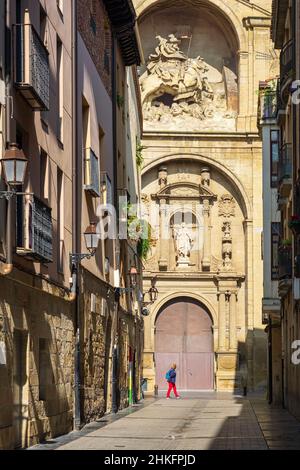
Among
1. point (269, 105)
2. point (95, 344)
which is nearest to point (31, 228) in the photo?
point (95, 344)

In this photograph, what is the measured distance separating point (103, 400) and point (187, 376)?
1093 inches

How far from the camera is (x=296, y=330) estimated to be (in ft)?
100

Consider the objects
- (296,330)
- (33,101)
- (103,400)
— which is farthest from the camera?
(296,330)

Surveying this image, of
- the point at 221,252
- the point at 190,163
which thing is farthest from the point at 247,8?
the point at 221,252

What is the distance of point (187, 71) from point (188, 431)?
3626 cm

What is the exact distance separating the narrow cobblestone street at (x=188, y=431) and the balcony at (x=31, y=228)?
296cm

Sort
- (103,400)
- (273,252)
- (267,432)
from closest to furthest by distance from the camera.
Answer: (267,432)
(103,400)
(273,252)

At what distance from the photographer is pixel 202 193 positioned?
56.9 meters

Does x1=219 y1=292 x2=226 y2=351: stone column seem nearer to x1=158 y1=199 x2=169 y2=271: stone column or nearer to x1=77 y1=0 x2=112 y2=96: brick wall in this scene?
x1=158 y1=199 x2=169 y2=271: stone column

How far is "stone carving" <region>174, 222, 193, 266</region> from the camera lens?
56.7 metres

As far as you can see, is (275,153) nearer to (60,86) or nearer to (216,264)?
(60,86)

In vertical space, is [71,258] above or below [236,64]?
below

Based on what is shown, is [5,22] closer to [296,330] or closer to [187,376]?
[296,330]

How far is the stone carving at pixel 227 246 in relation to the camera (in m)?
56.4
